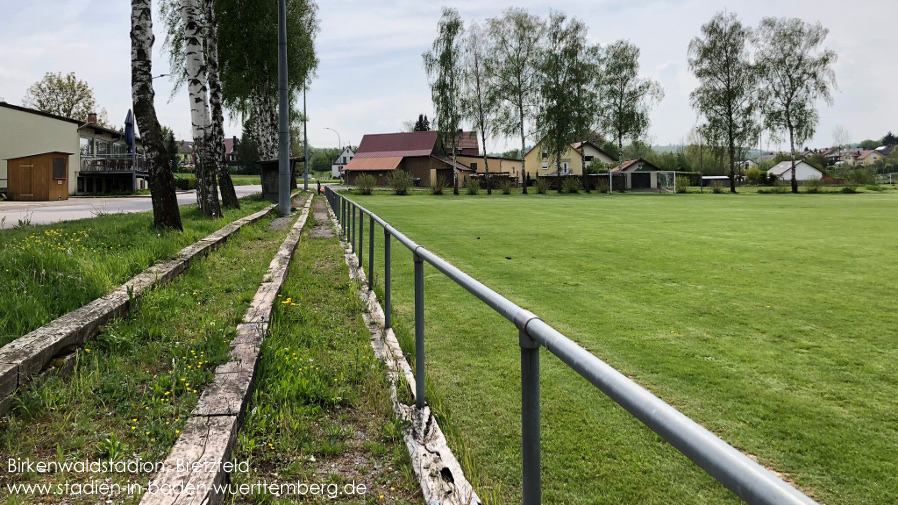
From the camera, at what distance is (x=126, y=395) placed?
3.38m

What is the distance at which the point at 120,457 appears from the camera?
107 inches

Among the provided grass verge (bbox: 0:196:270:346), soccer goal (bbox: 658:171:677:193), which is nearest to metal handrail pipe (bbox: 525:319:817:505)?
grass verge (bbox: 0:196:270:346)

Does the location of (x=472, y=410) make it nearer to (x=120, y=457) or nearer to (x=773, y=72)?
(x=120, y=457)

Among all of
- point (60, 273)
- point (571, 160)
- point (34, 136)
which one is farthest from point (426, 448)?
point (571, 160)

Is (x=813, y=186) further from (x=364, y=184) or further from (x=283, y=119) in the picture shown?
(x=283, y=119)

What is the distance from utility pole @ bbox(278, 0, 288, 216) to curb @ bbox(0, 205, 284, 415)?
11.9 m

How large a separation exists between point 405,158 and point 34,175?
165ft

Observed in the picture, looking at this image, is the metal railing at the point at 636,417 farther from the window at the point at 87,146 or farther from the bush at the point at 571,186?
the bush at the point at 571,186

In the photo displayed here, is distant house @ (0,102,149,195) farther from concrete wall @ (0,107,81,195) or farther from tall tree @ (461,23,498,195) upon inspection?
tall tree @ (461,23,498,195)

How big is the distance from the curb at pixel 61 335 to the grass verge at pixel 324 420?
1.13 meters

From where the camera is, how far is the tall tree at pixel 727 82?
54.7 m

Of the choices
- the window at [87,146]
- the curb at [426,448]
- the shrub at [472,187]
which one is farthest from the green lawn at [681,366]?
the shrub at [472,187]

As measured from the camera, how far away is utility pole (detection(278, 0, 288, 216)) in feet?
56.0

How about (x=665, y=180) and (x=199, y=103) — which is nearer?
(x=199, y=103)
